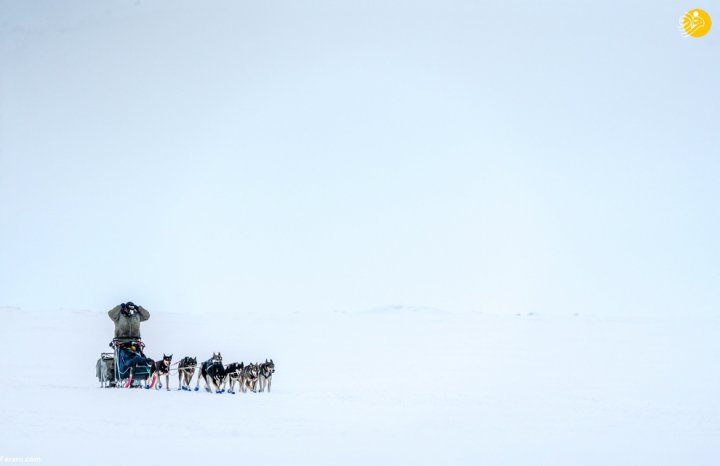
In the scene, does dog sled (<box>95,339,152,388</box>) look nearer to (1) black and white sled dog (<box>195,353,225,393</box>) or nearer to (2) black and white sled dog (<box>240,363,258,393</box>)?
(1) black and white sled dog (<box>195,353,225,393</box>)

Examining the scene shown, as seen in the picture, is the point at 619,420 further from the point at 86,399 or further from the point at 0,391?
the point at 0,391

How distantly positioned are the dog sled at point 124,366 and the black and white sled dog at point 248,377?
2.08m

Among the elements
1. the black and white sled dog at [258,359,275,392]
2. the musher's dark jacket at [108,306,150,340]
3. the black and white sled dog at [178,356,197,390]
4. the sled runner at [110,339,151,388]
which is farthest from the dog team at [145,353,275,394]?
the musher's dark jacket at [108,306,150,340]

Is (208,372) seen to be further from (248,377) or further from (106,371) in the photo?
(106,371)

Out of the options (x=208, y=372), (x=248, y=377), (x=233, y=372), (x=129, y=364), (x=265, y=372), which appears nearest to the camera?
(x=129, y=364)

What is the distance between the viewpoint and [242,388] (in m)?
20.4

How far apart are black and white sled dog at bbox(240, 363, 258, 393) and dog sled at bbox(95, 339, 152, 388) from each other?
208 centimetres

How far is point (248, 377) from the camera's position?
2031 centimetres

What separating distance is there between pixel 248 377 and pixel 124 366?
9.07 ft

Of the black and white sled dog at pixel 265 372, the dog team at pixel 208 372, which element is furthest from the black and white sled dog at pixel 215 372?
the black and white sled dog at pixel 265 372

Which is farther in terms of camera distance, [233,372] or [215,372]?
[233,372]

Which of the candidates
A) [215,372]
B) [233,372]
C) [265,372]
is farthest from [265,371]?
[215,372]

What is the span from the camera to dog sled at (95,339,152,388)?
19016 mm

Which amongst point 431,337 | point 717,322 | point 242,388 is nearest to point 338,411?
point 242,388
